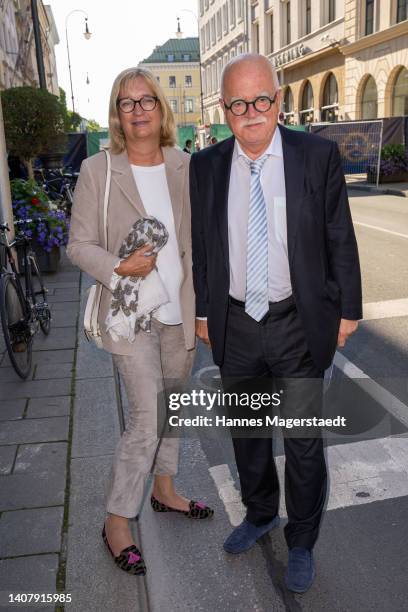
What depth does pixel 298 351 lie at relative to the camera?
7.82 ft

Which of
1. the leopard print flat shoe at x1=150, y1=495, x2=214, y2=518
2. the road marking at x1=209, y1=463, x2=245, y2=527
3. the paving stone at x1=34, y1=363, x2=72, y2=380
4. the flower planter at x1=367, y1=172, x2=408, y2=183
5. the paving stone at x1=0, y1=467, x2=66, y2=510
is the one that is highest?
the flower planter at x1=367, y1=172, x2=408, y2=183

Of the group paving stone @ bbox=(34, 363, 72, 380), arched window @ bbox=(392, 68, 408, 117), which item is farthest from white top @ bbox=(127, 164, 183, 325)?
arched window @ bbox=(392, 68, 408, 117)

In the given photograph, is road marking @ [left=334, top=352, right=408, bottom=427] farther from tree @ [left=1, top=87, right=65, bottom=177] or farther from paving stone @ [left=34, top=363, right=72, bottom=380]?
tree @ [left=1, top=87, right=65, bottom=177]

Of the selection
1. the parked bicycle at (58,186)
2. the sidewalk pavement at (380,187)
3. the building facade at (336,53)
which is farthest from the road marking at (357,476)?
the building facade at (336,53)

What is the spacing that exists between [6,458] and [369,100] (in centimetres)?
3123

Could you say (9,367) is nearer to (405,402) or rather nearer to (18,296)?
(18,296)

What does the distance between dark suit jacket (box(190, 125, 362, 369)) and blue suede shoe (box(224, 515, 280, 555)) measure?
32.5 inches

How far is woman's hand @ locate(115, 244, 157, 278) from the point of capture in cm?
237

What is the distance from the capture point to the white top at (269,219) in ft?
7.46

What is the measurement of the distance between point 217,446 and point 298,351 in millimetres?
1527

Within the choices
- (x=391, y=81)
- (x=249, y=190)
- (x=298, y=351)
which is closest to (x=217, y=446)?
(x=298, y=351)

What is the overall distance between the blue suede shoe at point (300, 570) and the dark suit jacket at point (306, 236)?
79 cm

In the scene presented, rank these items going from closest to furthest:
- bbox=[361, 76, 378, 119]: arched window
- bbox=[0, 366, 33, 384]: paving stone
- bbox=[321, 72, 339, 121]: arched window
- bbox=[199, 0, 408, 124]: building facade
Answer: bbox=[0, 366, 33, 384]: paving stone
bbox=[199, 0, 408, 124]: building facade
bbox=[361, 76, 378, 119]: arched window
bbox=[321, 72, 339, 121]: arched window

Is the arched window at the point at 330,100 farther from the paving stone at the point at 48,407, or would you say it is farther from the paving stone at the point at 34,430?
the paving stone at the point at 34,430
